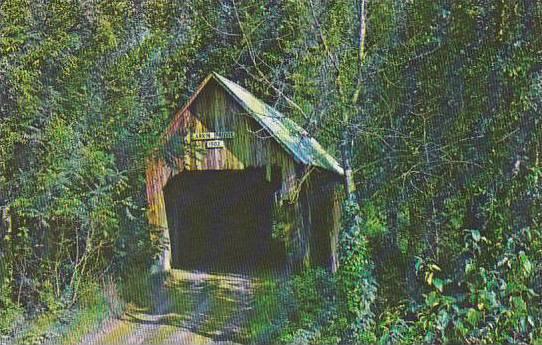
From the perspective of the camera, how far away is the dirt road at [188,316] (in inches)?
265

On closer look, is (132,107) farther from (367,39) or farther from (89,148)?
(367,39)

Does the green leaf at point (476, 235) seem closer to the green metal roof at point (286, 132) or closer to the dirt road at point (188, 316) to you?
the green metal roof at point (286, 132)

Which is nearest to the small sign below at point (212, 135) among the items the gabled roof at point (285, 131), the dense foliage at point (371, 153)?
the gabled roof at point (285, 131)

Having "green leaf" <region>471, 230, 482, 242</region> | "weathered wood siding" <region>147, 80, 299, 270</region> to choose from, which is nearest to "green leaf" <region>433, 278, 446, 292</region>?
"green leaf" <region>471, 230, 482, 242</region>

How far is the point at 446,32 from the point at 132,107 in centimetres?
473

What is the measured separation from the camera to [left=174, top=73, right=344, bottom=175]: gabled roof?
8258 mm

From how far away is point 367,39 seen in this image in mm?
6930

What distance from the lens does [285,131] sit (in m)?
→ 8.85

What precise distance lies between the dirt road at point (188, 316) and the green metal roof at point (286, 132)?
2.21 metres

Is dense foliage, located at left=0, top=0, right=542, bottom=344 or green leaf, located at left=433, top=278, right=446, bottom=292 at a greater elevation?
dense foliage, located at left=0, top=0, right=542, bottom=344

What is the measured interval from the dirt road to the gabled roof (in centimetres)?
221

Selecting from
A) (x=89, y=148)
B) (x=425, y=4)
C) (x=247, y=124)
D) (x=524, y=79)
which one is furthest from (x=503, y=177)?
(x=89, y=148)

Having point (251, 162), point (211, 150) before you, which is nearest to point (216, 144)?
point (211, 150)

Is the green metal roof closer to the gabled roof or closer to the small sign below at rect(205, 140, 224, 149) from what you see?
the gabled roof
